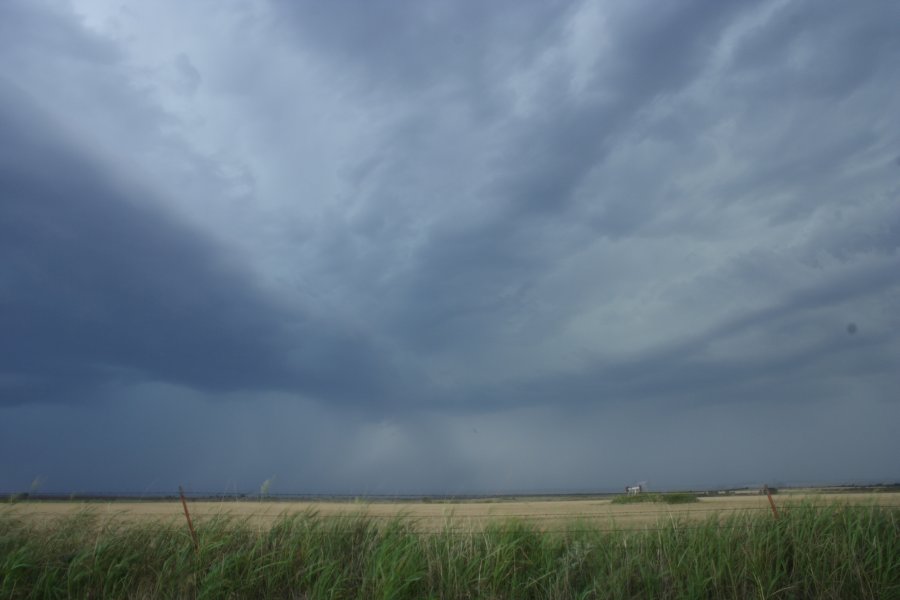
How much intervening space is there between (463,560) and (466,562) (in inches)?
2.8

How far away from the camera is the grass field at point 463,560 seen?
39.1 feet

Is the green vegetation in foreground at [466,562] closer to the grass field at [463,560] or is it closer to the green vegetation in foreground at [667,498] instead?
the grass field at [463,560]

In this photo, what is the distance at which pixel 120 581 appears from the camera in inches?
490

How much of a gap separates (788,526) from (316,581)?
9.08m

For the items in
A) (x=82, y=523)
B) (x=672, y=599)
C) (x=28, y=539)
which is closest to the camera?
(x=672, y=599)

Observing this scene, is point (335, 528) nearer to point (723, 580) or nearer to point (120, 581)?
point (120, 581)

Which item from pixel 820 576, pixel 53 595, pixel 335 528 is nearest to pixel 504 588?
pixel 335 528

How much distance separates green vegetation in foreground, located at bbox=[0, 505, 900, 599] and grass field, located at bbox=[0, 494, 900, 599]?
0.03m

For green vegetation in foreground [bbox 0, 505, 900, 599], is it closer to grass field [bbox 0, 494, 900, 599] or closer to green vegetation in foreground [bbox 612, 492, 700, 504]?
grass field [bbox 0, 494, 900, 599]

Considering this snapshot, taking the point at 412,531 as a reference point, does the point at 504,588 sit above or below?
below

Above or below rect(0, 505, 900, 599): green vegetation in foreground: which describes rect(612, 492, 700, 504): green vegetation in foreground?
above

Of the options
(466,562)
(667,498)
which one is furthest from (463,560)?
(667,498)

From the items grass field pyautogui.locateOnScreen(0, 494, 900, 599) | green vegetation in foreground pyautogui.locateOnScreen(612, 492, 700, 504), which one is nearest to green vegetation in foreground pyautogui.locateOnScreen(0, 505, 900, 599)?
grass field pyautogui.locateOnScreen(0, 494, 900, 599)

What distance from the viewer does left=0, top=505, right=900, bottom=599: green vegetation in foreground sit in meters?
11.9
